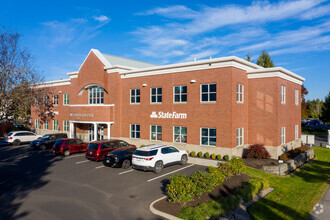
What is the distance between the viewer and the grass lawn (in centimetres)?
1090

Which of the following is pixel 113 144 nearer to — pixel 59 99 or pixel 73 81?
pixel 73 81

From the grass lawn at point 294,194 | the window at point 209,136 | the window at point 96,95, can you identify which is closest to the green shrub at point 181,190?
the grass lawn at point 294,194

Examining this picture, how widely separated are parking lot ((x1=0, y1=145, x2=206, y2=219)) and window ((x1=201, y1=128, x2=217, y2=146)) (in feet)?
12.9

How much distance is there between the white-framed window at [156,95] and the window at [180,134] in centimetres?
370

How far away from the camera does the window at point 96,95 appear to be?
29.8m

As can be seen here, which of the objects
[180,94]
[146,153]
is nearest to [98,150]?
[146,153]

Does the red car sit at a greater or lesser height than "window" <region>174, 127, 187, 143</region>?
lesser

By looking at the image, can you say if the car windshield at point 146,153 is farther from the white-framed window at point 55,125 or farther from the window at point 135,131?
the white-framed window at point 55,125

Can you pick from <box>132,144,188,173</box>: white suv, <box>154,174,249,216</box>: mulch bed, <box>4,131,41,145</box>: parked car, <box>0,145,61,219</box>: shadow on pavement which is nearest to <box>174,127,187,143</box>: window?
<box>132,144,188,173</box>: white suv

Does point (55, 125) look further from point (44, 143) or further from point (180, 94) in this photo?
point (180, 94)

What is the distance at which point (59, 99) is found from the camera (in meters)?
36.8

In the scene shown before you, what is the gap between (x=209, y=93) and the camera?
21.2m

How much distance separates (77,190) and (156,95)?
554 inches

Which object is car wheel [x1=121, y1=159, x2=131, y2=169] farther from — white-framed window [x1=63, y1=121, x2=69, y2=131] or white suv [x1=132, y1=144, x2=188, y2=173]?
white-framed window [x1=63, y1=121, x2=69, y2=131]
